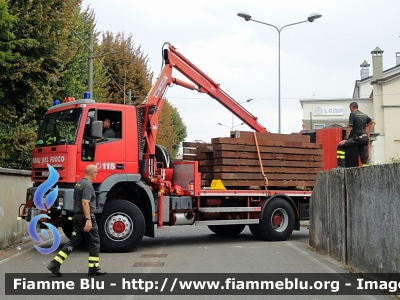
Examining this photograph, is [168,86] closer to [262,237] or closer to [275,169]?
[275,169]

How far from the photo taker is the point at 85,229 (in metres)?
8.64

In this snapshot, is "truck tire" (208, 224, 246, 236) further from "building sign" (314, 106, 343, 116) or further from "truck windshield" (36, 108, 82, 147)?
"building sign" (314, 106, 343, 116)

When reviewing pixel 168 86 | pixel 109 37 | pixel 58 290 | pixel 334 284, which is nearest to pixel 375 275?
pixel 334 284

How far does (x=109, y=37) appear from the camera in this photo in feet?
135

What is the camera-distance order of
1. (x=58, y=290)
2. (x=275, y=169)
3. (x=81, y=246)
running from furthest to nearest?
1. (x=275, y=169)
2. (x=81, y=246)
3. (x=58, y=290)

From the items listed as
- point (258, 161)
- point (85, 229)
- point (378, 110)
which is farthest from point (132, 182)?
point (378, 110)

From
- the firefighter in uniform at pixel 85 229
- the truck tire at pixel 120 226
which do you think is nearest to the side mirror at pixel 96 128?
the truck tire at pixel 120 226

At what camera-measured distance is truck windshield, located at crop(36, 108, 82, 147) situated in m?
11.5

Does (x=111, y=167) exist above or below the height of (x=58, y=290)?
above

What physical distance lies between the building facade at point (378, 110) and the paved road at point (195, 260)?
29.5 meters

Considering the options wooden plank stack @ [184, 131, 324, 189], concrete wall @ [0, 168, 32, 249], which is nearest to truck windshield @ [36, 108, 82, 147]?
concrete wall @ [0, 168, 32, 249]

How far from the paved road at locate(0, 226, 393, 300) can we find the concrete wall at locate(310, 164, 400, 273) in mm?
417

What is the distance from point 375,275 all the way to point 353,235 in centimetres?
122

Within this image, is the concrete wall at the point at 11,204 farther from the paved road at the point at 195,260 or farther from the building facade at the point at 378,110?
the building facade at the point at 378,110
